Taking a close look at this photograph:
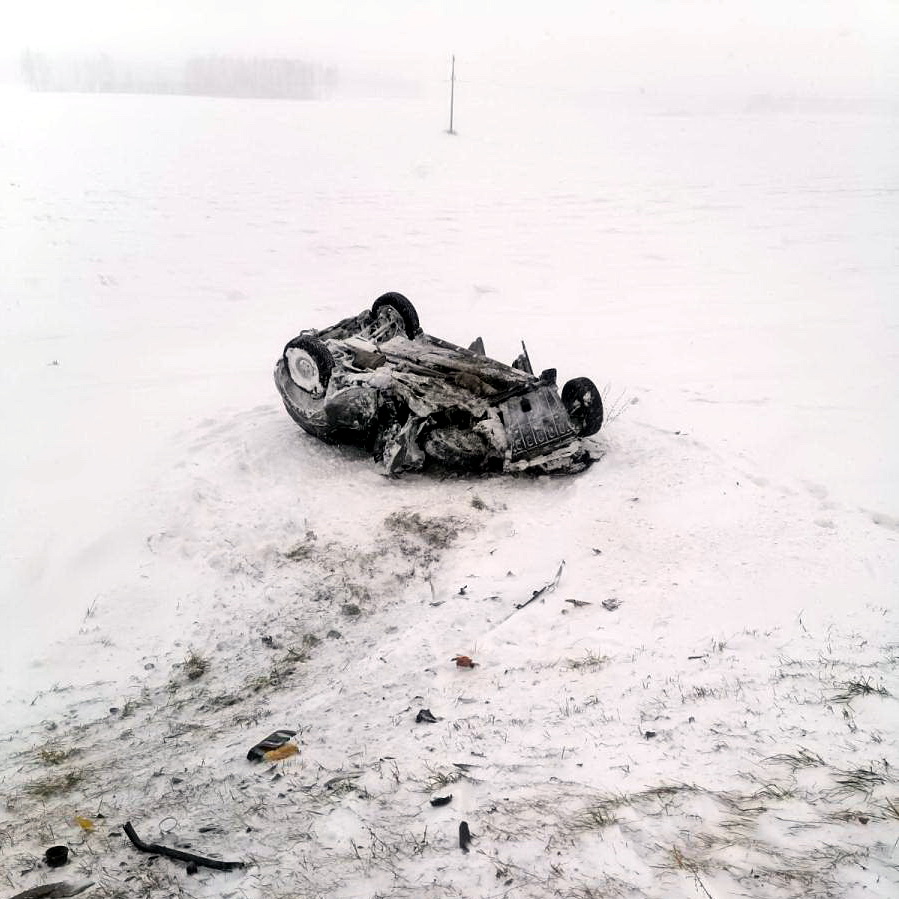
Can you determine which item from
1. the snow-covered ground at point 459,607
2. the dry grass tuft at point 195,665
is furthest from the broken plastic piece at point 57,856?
the dry grass tuft at point 195,665

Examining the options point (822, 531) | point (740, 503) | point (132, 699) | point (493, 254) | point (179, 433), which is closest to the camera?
point (132, 699)

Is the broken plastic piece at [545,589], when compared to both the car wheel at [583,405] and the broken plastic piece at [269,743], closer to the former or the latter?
the broken plastic piece at [269,743]

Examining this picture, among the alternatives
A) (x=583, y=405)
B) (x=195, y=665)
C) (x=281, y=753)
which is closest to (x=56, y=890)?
(x=281, y=753)

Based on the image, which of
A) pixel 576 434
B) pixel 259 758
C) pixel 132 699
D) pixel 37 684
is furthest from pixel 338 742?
pixel 576 434

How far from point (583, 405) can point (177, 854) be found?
205 inches

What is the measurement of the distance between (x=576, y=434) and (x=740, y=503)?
1558 millimetres

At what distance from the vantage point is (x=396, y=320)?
8.79 meters

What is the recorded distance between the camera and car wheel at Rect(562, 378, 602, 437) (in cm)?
724

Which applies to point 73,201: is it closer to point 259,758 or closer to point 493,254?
point 493,254

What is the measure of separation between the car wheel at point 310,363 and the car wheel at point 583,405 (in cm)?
231

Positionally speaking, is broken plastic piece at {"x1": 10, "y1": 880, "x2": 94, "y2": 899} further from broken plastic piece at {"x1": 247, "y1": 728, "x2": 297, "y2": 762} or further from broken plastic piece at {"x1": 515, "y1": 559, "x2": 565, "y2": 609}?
broken plastic piece at {"x1": 515, "y1": 559, "x2": 565, "y2": 609}

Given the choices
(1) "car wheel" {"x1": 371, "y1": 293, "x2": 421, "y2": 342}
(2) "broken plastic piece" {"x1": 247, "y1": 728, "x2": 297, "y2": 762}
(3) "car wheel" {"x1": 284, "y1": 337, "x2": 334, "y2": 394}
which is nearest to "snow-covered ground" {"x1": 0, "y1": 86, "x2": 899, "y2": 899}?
(2) "broken plastic piece" {"x1": 247, "y1": 728, "x2": 297, "y2": 762}

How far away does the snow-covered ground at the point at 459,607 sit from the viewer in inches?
125

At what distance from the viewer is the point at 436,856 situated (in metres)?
3.08
